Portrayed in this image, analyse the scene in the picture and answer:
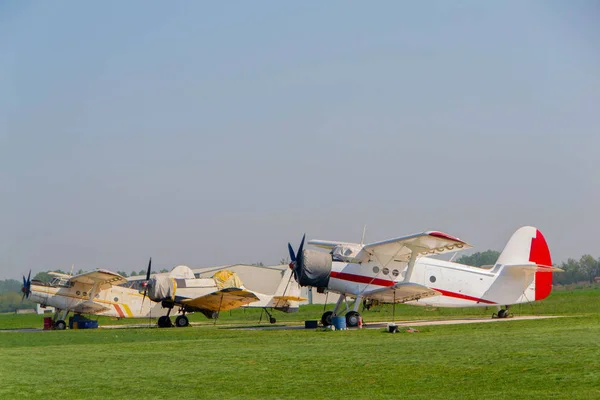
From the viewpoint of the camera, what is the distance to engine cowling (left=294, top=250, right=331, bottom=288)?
2722 cm

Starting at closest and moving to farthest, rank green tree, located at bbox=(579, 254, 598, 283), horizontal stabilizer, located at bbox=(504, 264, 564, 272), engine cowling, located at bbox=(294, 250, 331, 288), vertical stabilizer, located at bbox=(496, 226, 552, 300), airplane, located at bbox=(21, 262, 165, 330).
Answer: engine cowling, located at bbox=(294, 250, 331, 288), horizontal stabilizer, located at bbox=(504, 264, 564, 272), vertical stabilizer, located at bbox=(496, 226, 552, 300), airplane, located at bbox=(21, 262, 165, 330), green tree, located at bbox=(579, 254, 598, 283)

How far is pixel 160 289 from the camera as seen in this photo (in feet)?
112

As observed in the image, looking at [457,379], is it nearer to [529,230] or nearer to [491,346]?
[491,346]

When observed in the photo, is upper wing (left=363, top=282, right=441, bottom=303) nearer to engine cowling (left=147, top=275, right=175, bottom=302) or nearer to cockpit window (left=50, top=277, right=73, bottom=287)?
engine cowling (left=147, top=275, right=175, bottom=302)

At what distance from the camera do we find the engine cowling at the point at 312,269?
27.2m

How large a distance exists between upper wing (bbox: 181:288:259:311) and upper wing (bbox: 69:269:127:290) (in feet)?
12.1

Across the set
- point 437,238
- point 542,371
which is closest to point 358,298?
point 437,238

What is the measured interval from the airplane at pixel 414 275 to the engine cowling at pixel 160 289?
7731 millimetres

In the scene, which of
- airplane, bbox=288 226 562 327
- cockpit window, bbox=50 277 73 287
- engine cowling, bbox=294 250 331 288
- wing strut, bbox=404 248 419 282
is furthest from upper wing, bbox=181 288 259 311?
wing strut, bbox=404 248 419 282

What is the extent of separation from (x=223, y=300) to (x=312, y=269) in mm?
8760

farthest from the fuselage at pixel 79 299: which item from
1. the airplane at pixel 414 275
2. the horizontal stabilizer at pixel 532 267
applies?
A: the horizontal stabilizer at pixel 532 267

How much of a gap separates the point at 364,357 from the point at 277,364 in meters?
1.79

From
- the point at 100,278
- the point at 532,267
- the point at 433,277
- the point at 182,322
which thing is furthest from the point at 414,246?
the point at 100,278

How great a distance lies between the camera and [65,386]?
469 inches
